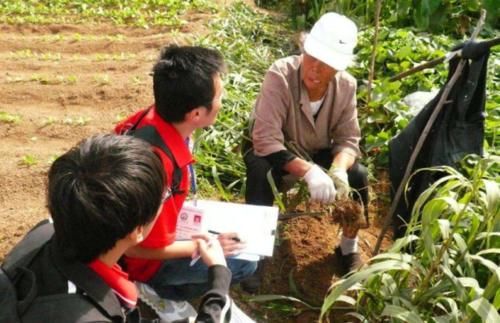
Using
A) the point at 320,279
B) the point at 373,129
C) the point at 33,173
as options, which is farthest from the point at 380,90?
the point at 33,173

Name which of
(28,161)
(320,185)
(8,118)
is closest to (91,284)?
(320,185)

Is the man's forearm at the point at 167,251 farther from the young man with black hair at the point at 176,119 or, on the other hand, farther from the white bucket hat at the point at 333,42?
the white bucket hat at the point at 333,42

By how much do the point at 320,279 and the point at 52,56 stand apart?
293cm

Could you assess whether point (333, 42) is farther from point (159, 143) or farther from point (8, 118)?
point (8, 118)

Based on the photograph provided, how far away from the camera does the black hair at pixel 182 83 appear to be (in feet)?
5.79

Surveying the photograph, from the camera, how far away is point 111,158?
121 centimetres

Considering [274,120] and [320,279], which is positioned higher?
[274,120]

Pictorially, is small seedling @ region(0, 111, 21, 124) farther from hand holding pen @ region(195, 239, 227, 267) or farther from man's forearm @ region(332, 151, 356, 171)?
hand holding pen @ region(195, 239, 227, 267)

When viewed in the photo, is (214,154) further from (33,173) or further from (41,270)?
(41,270)

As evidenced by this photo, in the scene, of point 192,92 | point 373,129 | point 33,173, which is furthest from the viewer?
point 373,129

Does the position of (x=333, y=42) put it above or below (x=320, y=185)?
above

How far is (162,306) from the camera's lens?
2021mm

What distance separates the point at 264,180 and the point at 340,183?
0.33m

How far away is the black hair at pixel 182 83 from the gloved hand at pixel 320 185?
25.8 inches
